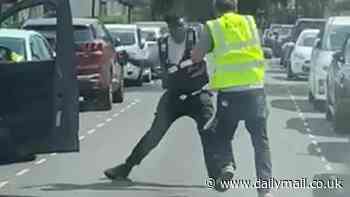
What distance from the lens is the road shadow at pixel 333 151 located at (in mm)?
13930

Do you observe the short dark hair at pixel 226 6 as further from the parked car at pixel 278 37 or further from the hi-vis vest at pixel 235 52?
the parked car at pixel 278 37

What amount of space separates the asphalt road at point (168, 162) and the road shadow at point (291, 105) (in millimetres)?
1333

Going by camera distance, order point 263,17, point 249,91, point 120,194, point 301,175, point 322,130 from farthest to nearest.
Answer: point 263,17, point 322,130, point 301,175, point 120,194, point 249,91

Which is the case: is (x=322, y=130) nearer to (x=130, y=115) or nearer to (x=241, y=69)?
(x=130, y=115)

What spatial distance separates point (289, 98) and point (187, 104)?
14.4m

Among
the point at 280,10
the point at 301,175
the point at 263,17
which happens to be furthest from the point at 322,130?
the point at 280,10

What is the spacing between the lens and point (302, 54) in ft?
102

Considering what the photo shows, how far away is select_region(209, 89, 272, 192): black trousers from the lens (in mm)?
10117

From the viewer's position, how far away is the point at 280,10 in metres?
75.6

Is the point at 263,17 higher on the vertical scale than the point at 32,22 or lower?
lower

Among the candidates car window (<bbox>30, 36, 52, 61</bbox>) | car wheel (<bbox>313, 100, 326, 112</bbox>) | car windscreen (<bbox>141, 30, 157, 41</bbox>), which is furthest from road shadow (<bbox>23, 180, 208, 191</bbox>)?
car windscreen (<bbox>141, 30, 157, 41</bbox>)

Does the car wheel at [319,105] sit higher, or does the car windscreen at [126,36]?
the car windscreen at [126,36]

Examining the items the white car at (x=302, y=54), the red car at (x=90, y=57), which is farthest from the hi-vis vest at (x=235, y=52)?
the white car at (x=302, y=54)

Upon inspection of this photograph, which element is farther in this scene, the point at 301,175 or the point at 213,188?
the point at 301,175
